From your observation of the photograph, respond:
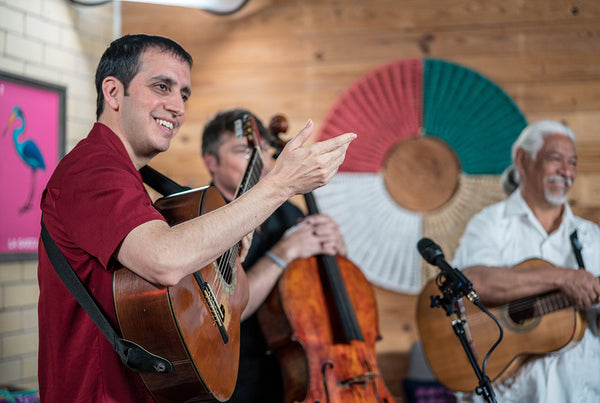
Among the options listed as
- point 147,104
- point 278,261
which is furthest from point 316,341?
point 147,104

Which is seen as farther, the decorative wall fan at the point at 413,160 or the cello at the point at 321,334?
the decorative wall fan at the point at 413,160

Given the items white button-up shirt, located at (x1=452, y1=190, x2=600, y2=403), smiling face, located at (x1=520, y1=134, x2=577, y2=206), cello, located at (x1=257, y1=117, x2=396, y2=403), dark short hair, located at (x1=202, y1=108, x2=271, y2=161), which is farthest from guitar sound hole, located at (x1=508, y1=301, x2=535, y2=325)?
dark short hair, located at (x1=202, y1=108, x2=271, y2=161)

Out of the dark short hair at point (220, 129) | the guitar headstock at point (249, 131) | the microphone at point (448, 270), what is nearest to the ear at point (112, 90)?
the guitar headstock at point (249, 131)

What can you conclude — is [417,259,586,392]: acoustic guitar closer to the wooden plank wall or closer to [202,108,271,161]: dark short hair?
the wooden plank wall

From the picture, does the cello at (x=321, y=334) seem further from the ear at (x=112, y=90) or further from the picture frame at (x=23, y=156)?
the picture frame at (x=23, y=156)

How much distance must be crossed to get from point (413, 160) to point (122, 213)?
243cm

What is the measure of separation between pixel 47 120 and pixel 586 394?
2717mm

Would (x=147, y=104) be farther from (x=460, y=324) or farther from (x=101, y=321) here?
(x=460, y=324)

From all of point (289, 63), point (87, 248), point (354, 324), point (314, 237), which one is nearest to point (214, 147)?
point (314, 237)

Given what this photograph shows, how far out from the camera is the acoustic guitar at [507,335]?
2184mm

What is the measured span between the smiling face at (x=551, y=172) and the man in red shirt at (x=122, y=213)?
5.26 ft

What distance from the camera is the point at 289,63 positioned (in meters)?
3.44

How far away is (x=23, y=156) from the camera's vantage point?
2686mm

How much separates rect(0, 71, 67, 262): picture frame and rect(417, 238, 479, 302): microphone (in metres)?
1.85
